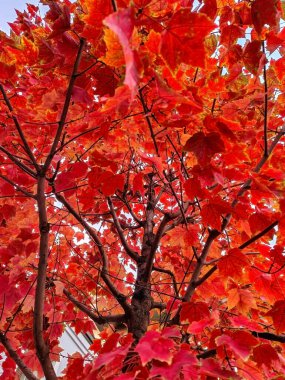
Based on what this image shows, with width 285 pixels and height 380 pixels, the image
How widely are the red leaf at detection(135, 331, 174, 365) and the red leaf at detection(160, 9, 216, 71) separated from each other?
115cm

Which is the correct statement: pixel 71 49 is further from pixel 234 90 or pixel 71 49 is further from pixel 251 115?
pixel 251 115

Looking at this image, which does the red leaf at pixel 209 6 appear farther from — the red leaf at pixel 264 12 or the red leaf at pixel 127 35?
the red leaf at pixel 127 35

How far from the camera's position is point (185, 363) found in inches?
56.1

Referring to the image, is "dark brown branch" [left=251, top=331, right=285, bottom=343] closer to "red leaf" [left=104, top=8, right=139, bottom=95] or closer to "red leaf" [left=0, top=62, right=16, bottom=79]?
"red leaf" [left=104, top=8, right=139, bottom=95]

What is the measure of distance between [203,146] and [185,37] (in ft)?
1.92

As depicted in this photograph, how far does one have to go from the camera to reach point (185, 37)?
3.39 feet

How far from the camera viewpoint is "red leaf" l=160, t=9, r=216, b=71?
100 centimetres

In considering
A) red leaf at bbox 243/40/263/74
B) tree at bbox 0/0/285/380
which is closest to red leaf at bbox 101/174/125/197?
tree at bbox 0/0/285/380

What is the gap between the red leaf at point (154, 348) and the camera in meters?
1.35

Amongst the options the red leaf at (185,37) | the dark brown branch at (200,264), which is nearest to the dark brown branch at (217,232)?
the dark brown branch at (200,264)

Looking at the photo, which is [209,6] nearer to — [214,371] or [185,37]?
[185,37]

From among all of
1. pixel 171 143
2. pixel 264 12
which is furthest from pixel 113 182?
pixel 264 12

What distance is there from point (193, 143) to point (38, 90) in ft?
5.73

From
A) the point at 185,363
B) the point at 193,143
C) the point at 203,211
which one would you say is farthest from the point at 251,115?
the point at 185,363
